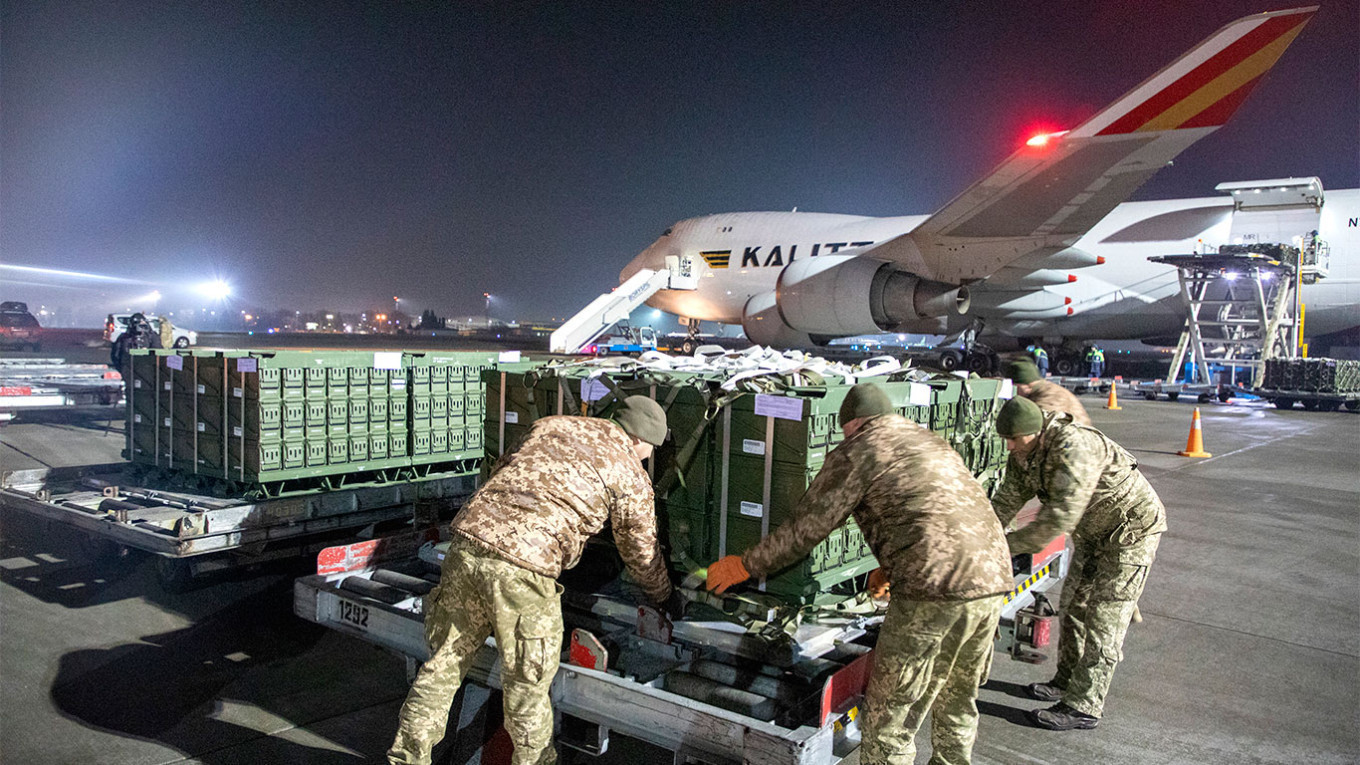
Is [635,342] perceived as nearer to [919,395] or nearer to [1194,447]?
[1194,447]

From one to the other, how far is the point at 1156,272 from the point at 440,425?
21106 millimetres

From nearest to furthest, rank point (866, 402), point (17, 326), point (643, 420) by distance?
point (866, 402) → point (643, 420) → point (17, 326)

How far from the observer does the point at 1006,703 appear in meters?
4.52

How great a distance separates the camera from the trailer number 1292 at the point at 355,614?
13.0 feet

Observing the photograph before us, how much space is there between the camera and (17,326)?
35406mm

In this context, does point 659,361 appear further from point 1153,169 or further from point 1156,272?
point 1156,272

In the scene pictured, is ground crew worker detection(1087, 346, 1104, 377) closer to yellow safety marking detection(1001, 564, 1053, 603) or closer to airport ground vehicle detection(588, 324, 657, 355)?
airport ground vehicle detection(588, 324, 657, 355)

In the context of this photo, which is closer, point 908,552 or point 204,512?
point 908,552

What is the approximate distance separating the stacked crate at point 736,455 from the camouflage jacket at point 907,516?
0.27 m

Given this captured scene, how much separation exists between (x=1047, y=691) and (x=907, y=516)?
234 cm

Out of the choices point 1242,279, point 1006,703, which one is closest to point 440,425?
point 1006,703

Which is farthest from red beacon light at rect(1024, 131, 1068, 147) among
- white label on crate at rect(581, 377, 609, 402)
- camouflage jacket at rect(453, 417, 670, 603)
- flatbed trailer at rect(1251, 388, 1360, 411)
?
flatbed trailer at rect(1251, 388, 1360, 411)

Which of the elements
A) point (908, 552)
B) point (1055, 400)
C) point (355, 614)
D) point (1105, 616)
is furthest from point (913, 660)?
point (355, 614)

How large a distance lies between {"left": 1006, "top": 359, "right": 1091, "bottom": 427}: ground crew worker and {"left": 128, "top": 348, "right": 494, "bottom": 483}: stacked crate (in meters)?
4.72
